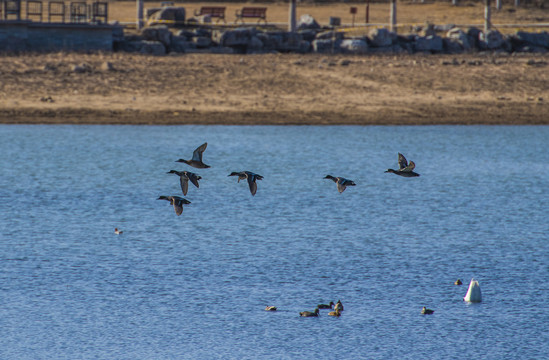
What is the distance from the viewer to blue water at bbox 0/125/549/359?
1459cm

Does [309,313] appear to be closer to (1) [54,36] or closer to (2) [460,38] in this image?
(1) [54,36]

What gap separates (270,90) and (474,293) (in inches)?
852

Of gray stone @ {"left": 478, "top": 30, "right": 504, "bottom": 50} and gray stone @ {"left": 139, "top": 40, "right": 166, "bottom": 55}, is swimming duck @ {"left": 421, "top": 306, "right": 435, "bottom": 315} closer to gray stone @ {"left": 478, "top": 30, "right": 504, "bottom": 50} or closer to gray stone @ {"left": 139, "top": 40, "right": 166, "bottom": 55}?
Answer: gray stone @ {"left": 139, "top": 40, "right": 166, "bottom": 55}

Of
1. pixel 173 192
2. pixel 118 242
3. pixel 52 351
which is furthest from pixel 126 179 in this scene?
pixel 52 351

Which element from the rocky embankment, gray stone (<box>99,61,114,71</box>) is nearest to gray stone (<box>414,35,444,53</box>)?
the rocky embankment

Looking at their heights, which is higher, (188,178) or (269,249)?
(188,178)

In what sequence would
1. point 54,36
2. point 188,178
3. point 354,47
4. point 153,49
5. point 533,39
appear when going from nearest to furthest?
1. point 188,178
2. point 54,36
3. point 153,49
4. point 354,47
5. point 533,39

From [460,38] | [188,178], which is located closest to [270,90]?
[460,38]

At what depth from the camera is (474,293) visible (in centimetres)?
1611

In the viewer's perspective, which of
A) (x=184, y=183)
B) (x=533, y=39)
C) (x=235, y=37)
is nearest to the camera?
(x=184, y=183)

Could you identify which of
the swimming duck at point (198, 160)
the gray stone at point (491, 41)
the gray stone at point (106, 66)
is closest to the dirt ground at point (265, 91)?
the gray stone at point (106, 66)

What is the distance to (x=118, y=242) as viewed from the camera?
66.4 ft

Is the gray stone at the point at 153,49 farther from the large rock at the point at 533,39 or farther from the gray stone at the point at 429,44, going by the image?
the large rock at the point at 533,39

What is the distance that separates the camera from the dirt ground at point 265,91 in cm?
3469
